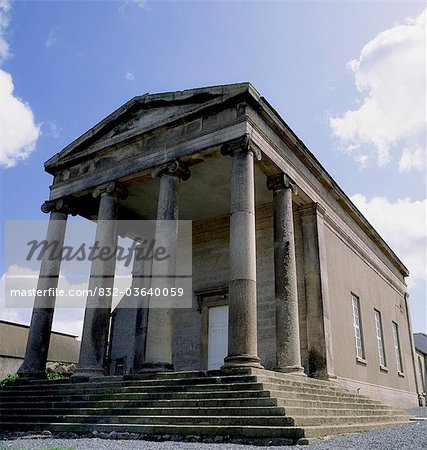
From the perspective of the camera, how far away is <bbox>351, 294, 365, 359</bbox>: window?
16.4m

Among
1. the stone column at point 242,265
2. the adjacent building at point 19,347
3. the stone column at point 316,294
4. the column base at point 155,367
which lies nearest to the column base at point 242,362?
the stone column at point 242,265

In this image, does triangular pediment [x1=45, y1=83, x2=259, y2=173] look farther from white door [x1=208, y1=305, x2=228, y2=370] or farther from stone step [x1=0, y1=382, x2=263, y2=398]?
stone step [x1=0, y1=382, x2=263, y2=398]

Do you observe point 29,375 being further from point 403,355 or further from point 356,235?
point 403,355

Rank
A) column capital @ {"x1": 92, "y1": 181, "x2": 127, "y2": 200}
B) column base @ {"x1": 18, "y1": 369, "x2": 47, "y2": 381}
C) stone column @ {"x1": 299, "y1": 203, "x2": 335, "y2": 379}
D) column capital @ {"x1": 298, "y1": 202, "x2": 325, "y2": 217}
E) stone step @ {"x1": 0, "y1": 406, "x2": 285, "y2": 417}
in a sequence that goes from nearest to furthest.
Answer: stone step @ {"x1": 0, "y1": 406, "x2": 285, "y2": 417}, column base @ {"x1": 18, "y1": 369, "x2": 47, "y2": 381}, stone column @ {"x1": 299, "y1": 203, "x2": 335, "y2": 379}, column capital @ {"x1": 92, "y1": 181, "x2": 127, "y2": 200}, column capital @ {"x1": 298, "y1": 202, "x2": 325, "y2": 217}

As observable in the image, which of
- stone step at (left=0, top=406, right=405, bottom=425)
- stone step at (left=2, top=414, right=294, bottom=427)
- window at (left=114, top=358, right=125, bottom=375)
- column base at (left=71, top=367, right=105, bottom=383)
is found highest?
window at (left=114, top=358, right=125, bottom=375)

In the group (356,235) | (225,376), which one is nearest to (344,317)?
(356,235)

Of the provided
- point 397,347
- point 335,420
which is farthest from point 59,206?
point 397,347

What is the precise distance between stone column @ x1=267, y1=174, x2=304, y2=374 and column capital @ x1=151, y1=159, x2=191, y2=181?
2.54m

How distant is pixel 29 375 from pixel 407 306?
20.7 m

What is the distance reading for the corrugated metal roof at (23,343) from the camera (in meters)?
25.7

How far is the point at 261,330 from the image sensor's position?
560 inches

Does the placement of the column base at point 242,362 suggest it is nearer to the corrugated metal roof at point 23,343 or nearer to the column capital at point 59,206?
the column capital at point 59,206

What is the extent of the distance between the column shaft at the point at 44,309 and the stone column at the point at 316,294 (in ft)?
26.2

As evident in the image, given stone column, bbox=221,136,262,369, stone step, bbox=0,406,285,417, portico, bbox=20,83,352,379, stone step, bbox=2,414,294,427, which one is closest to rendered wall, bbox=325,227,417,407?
portico, bbox=20,83,352,379
